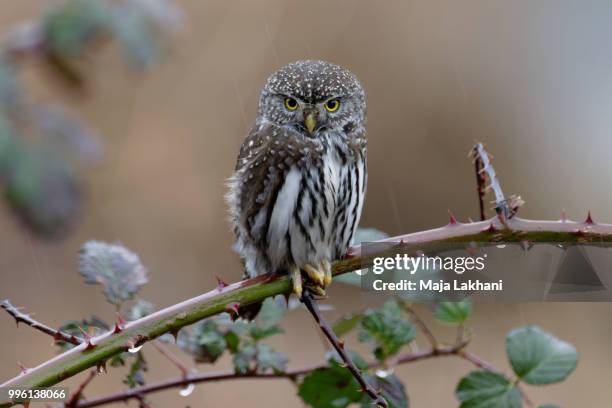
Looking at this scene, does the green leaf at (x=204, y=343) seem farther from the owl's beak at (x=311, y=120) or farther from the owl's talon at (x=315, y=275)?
the owl's beak at (x=311, y=120)

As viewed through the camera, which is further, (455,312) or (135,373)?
(455,312)

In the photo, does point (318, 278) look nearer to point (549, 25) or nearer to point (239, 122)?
point (239, 122)

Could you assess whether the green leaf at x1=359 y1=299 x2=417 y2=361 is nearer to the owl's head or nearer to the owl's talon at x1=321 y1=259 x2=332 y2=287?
the owl's talon at x1=321 y1=259 x2=332 y2=287

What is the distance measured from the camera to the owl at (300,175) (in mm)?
2791

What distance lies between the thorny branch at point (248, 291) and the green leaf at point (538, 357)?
27 cm

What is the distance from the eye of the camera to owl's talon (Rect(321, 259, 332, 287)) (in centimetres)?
255

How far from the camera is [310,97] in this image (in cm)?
291

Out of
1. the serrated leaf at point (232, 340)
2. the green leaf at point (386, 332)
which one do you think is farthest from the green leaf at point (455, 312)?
the serrated leaf at point (232, 340)

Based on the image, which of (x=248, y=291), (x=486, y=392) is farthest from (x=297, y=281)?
(x=486, y=392)

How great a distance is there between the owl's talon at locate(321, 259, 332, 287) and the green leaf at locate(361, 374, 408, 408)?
1.50 feet

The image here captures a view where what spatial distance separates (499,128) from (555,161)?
0.57 meters

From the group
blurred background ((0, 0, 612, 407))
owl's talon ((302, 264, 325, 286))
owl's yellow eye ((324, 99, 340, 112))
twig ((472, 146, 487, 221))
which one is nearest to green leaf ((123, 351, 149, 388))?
owl's talon ((302, 264, 325, 286))

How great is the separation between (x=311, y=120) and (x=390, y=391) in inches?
41.9

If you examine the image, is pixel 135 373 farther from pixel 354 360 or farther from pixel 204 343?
pixel 354 360
